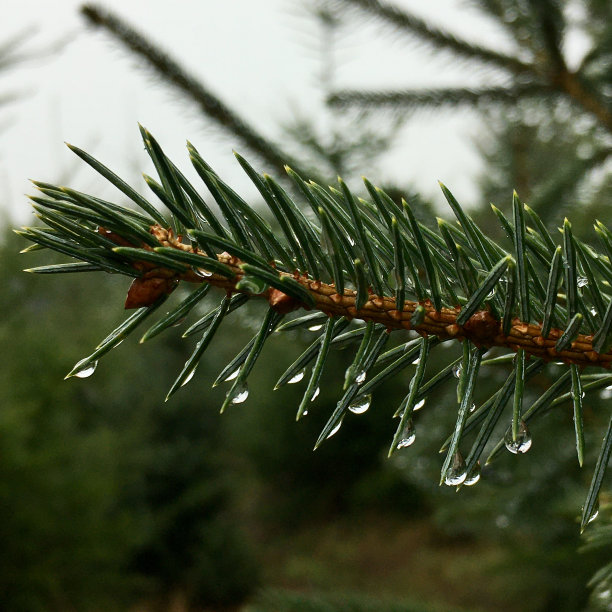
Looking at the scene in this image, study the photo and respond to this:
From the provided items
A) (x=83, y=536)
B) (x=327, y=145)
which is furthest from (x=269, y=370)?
(x=327, y=145)

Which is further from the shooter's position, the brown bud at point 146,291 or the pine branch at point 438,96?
the pine branch at point 438,96

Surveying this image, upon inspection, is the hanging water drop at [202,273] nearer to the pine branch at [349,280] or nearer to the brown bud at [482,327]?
the pine branch at [349,280]

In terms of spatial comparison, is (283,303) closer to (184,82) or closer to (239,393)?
(239,393)

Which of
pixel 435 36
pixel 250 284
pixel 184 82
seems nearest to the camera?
pixel 250 284

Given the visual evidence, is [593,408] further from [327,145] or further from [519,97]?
[327,145]

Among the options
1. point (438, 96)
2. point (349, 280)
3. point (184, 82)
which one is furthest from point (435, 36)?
point (349, 280)

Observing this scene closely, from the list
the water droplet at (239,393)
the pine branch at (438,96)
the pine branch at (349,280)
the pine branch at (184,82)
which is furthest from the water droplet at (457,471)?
the pine branch at (438,96)

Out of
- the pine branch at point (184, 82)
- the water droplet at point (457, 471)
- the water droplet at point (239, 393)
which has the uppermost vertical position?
the pine branch at point (184, 82)

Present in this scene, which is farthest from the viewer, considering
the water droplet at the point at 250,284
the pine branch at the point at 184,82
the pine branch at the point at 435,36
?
the pine branch at the point at 435,36
